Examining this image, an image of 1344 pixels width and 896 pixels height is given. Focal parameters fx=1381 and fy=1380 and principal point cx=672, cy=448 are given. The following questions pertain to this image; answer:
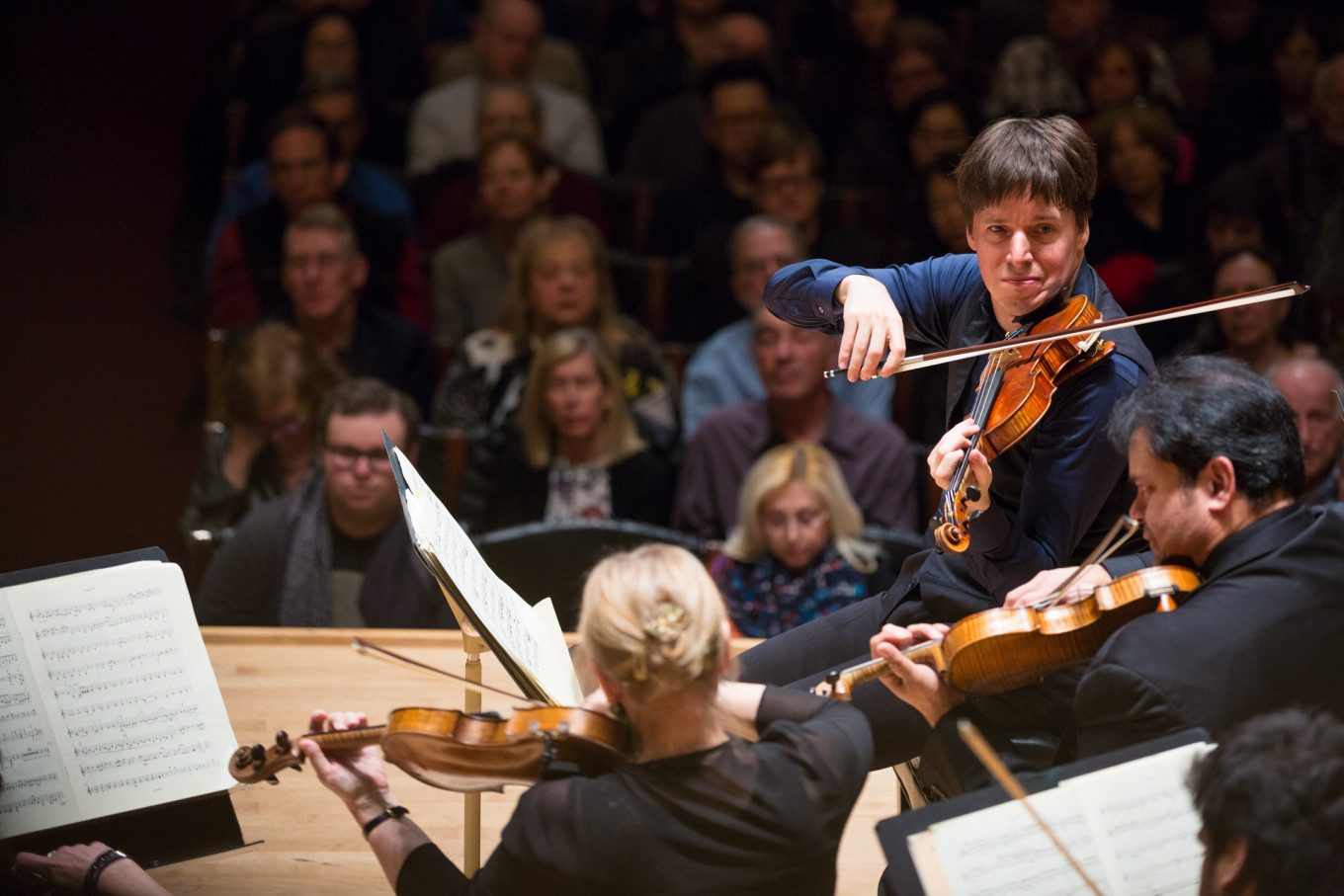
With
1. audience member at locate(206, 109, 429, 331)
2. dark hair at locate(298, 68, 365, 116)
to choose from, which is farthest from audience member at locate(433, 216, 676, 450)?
dark hair at locate(298, 68, 365, 116)

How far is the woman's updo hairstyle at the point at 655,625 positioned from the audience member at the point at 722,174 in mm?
2708

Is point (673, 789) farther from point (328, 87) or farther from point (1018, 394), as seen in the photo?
point (328, 87)

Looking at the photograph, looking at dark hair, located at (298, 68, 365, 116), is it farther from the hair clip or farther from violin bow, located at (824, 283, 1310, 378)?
the hair clip

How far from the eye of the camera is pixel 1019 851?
1399mm

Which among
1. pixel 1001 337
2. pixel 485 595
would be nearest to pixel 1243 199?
pixel 1001 337

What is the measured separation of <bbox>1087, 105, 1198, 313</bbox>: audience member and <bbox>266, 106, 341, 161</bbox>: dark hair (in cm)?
213

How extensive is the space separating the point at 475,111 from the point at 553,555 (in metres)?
2.05

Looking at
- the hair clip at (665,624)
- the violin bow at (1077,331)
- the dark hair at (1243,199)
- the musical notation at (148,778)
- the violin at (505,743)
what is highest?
the dark hair at (1243,199)

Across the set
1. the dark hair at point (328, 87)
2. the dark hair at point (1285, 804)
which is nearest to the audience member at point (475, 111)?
the dark hair at point (328, 87)

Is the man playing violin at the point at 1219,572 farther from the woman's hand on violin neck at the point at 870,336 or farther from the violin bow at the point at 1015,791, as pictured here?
the woman's hand on violin neck at the point at 870,336

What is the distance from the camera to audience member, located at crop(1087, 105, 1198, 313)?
3783mm

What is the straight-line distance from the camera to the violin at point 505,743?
140cm

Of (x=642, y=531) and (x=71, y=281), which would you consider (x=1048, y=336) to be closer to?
(x=642, y=531)

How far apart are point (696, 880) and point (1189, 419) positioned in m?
0.72
